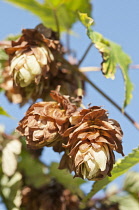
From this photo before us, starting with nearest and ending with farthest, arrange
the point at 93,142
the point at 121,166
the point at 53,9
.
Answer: the point at 93,142
the point at 121,166
the point at 53,9

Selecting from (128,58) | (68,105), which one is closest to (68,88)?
(128,58)

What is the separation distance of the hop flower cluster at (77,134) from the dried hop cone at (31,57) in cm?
15

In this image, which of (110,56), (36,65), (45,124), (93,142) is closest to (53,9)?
(110,56)

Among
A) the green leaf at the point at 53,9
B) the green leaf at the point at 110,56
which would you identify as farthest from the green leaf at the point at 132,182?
the green leaf at the point at 53,9

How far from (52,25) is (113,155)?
1.23 metres

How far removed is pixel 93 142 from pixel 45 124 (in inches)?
7.1

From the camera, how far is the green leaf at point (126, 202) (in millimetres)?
2340

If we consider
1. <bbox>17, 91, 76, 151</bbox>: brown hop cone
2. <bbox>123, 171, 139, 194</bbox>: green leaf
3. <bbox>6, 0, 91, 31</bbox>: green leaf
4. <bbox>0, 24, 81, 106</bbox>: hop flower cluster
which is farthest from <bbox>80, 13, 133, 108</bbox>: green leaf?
<bbox>123, 171, 139, 194</bbox>: green leaf

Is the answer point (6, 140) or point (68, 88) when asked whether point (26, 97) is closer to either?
point (68, 88)

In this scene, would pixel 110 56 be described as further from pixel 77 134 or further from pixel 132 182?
pixel 132 182

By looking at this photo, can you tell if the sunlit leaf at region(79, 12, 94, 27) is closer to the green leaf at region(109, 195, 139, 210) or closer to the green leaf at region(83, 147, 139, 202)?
the green leaf at region(83, 147, 139, 202)

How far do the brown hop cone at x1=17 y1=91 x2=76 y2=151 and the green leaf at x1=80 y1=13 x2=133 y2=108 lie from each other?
0.85 feet

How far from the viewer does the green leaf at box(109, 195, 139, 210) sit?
2340mm

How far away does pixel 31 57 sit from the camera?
168 centimetres
